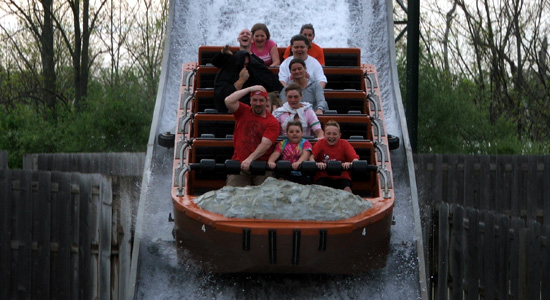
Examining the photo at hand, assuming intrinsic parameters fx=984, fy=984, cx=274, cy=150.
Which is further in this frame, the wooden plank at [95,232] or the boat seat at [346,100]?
the boat seat at [346,100]

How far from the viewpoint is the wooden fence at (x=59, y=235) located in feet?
25.6

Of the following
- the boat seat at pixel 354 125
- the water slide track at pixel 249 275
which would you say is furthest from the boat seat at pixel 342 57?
the boat seat at pixel 354 125

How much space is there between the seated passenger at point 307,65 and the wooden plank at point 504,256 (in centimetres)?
283

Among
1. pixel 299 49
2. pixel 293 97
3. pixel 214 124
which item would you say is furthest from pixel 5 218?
pixel 299 49

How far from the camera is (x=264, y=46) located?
10.1 m

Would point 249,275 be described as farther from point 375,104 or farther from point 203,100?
point 203,100

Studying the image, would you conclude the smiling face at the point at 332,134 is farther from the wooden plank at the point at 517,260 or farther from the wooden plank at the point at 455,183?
the wooden plank at the point at 455,183

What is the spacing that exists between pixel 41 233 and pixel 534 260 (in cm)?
390

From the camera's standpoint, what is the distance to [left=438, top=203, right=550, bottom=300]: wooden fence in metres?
6.17

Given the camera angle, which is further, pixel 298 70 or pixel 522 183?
pixel 522 183

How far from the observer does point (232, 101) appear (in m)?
7.53

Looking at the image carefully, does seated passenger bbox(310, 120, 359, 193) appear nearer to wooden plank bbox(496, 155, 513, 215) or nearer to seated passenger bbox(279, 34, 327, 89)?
seated passenger bbox(279, 34, 327, 89)

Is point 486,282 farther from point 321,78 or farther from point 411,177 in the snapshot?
point 321,78

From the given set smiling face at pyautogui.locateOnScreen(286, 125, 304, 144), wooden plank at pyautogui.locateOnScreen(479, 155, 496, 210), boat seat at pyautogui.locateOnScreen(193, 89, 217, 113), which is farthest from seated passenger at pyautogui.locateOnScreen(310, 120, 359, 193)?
wooden plank at pyautogui.locateOnScreen(479, 155, 496, 210)
